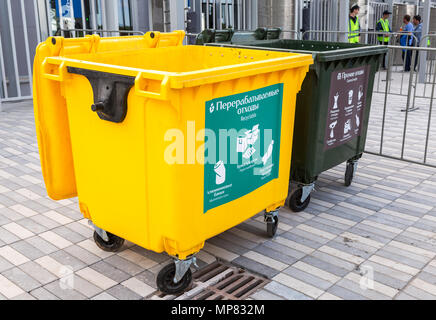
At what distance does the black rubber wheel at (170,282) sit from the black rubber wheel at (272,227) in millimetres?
921

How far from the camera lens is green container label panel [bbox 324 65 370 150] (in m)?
4.07

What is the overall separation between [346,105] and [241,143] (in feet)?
5.53

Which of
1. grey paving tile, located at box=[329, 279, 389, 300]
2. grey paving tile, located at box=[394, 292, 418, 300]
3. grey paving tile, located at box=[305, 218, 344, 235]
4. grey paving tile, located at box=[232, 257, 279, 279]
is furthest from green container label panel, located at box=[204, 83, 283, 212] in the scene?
grey paving tile, located at box=[394, 292, 418, 300]

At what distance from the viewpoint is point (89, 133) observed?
9.80 ft

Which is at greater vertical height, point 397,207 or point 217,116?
point 217,116

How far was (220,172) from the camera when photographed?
2.92m

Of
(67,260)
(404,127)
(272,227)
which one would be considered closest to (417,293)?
(272,227)

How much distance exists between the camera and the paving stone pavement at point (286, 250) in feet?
9.77

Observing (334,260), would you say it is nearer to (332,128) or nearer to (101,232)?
(332,128)

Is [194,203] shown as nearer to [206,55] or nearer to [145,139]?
[145,139]

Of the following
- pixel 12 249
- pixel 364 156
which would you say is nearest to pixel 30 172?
pixel 12 249

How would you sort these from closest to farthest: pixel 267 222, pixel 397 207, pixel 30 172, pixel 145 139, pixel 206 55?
1. pixel 145 139
2. pixel 267 222
3. pixel 206 55
4. pixel 397 207
5. pixel 30 172

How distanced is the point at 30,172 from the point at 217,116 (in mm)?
3118

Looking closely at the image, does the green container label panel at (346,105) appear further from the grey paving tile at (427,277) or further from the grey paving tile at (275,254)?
the grey paving tile at (427,277)
